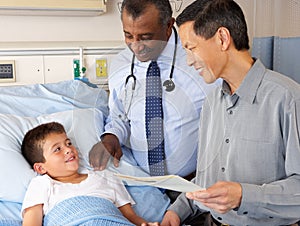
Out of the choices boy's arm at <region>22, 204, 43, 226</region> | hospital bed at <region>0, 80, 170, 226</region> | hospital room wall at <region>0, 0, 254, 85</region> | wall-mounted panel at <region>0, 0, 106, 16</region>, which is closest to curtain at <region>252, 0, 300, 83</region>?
Result: hospital room wall at <region>0, 0, 254, 85</region>

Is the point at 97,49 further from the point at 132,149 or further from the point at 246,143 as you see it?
the point at 246,143

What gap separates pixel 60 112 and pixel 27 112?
18cm

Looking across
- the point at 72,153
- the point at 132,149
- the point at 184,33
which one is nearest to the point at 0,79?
the point at 72,153

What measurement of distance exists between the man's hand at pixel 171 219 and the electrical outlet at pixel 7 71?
134 cm

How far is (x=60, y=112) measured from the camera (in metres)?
2.03

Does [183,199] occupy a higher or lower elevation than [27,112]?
lower

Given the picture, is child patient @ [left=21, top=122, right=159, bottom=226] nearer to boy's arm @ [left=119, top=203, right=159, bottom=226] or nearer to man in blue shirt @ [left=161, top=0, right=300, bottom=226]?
boy's arm @ [left=119, top=203, right=159, bottom=226]

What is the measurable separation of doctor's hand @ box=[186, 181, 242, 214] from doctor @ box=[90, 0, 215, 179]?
0.25m

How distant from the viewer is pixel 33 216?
4.95ft

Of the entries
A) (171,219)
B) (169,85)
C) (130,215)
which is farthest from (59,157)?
(169,85)

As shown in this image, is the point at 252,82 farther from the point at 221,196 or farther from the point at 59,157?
the point at 59,157

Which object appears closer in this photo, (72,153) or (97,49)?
(72,153)

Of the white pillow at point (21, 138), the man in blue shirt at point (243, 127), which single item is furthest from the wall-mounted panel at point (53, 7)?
the man in blue shirt at point (243, 127)

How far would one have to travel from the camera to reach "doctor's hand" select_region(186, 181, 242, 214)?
1.10 m
